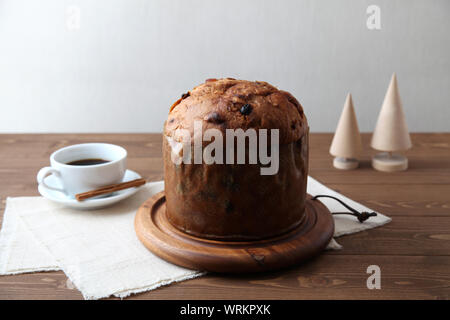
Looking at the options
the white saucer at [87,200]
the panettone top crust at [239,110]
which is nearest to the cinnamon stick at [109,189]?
the white saucer at [87,200]

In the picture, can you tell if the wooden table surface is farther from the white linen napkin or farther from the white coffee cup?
the white coffee cup

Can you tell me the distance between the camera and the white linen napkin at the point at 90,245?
795mm

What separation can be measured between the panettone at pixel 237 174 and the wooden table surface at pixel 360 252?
100 mm

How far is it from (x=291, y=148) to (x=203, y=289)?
30cm

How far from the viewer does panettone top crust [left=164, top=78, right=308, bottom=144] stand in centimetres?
84

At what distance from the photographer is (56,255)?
88 cm

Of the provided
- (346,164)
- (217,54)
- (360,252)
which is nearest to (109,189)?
(360,252)

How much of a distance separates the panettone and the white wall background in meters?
1.13

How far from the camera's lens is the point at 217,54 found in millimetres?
2000

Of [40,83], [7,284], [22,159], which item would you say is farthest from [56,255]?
[40,83]

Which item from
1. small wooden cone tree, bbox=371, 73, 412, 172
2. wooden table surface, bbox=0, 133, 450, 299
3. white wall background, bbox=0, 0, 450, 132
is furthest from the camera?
white wall background, bbox=0, 0, 450, 132

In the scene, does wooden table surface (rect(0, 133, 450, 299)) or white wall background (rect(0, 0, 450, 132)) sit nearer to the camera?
wooden table surface (rect(0, 133, 450, 299))

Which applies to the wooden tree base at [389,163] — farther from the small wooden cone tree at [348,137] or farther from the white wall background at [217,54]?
the white wall background at [217,54]

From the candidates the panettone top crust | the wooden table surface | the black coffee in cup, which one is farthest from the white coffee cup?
the panettone top crust
